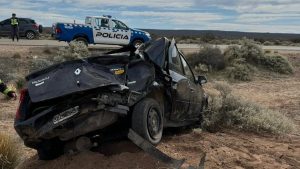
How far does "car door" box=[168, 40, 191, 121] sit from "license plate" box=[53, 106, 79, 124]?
7.35 feet

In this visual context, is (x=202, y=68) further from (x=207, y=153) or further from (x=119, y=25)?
(x=207, y=153)

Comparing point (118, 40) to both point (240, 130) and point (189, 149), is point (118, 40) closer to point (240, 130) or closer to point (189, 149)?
point (240, 130)

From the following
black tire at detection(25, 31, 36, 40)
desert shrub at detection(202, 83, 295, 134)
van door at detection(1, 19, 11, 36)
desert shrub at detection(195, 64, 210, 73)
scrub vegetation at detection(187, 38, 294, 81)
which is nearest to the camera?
desert shrub at detection(202, 83, 295, 134)

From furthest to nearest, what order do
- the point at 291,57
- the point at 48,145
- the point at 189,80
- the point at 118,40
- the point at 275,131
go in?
the point at 291,57 < the point at 118,40 < the point at 275,131 < the point at 189,80 < the point at 48,145

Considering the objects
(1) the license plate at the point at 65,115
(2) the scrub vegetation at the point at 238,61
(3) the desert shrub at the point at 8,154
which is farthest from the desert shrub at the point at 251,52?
(1) the license plate at the point at 65,115

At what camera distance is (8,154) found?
24.7 feet

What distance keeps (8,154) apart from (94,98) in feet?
6.11

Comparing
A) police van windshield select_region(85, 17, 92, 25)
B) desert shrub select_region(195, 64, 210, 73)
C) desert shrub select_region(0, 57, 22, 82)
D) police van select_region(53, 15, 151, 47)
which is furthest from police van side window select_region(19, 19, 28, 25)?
desert shrub select_region(195, 64, 210, 73)

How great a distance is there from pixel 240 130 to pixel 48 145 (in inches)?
186

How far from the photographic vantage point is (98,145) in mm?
7527

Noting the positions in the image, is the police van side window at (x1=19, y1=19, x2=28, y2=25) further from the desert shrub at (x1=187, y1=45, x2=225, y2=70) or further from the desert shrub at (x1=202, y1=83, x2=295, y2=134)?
the desert shrub at (x1=202, y1=83, x2=295, y2=134)

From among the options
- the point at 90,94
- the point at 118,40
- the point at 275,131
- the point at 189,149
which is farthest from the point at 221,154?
the point at 118,40

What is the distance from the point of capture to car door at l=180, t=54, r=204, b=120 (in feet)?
30.9

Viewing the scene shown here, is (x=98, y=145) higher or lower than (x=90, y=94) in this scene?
lower
